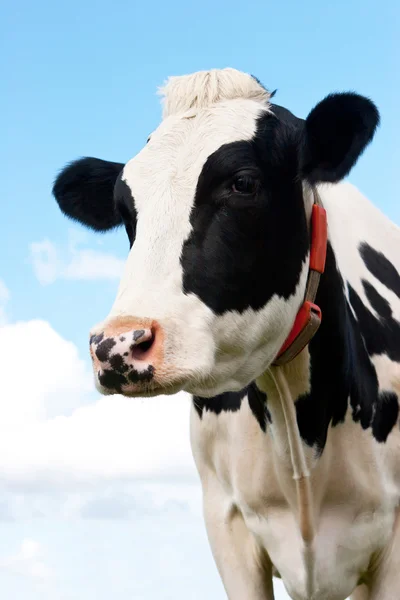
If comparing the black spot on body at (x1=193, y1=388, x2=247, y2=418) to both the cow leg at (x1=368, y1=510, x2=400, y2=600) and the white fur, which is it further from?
the cow leg at (x1=368, y1=510, x2=400, y2=600)

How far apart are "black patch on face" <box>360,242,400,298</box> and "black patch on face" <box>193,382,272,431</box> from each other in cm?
120

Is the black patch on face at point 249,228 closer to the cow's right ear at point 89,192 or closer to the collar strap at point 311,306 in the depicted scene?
the collar strap at point 311,306

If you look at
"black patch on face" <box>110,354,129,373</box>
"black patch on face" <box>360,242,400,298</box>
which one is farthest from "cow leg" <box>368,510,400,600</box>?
"black patch on face" <box>110,354,129,373</box>

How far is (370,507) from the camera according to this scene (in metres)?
5.38

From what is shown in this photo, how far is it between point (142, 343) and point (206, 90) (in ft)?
5.01

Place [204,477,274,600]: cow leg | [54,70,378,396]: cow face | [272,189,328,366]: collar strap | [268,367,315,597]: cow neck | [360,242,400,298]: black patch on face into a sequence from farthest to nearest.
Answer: [360,242,400,298]: black patch on face → [204,477,274,600]: cow leg → [268,367,315,597]: cow neck → [272,189,328,366]: collar strap → [54,70,378,396]: cow face

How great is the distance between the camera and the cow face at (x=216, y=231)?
3893 mm

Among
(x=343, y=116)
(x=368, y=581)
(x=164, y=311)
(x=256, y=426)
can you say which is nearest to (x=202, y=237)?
(x=164, y=311)

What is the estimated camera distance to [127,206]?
14.9ft

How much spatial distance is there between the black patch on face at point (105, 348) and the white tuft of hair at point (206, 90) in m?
1.43

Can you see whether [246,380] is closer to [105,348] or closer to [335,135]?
[105,348]

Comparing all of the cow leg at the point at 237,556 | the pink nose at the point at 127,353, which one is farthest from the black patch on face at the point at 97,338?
the cow leg at the point at 237,556

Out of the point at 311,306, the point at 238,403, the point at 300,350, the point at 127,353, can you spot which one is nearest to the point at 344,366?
the point at 300,350

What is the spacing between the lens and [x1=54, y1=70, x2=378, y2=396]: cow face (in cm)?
389
